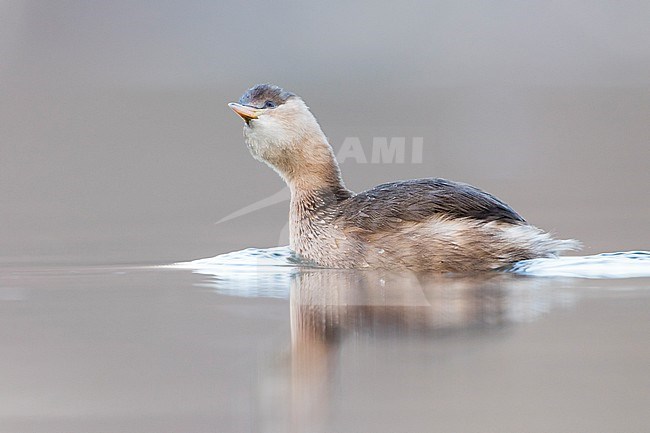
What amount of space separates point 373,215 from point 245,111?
1.95ft

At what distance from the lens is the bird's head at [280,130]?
146 inches

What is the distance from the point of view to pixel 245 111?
12.0ft

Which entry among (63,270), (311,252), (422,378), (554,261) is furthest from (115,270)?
(422,378)

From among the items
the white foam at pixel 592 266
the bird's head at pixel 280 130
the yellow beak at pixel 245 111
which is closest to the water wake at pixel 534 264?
the white foam at pixel 592 266

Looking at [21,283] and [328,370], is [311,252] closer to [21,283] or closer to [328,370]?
[21,283]

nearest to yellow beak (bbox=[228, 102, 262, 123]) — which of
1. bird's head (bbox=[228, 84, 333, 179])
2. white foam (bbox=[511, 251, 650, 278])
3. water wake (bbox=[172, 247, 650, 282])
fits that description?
bird's head (bbox=[228, 84, 333, 179])

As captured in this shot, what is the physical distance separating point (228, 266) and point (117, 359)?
1345 millimetres

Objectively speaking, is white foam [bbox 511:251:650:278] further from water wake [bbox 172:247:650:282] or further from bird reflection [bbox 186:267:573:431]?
bird reflection [bbox 186:267:573:431]

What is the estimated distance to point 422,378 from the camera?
2.08m

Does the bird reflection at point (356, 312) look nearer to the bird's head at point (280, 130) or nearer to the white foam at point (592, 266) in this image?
the white foam at point (592, 266)

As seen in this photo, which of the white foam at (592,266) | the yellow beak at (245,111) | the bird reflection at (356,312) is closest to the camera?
the bird reflection at (356,312)

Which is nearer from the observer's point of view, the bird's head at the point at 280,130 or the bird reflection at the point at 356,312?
the bird reflection at the point at 356,312

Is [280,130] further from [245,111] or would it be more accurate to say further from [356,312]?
[356,312]

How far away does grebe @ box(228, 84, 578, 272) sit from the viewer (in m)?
3.39
